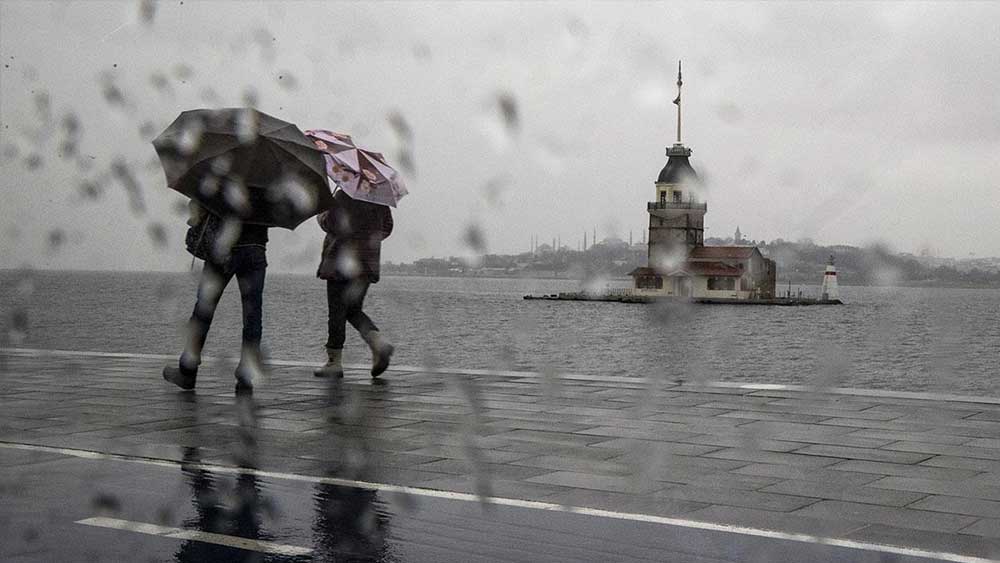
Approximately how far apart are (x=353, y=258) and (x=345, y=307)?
20.6 inches

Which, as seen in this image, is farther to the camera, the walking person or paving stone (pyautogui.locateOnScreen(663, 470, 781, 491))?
the walking person

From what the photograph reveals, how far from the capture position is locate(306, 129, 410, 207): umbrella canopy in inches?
452

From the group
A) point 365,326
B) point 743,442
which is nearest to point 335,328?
point 365,326

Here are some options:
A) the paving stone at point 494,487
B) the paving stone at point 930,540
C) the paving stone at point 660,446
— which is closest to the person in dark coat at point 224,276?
the paving stone at point 660,446

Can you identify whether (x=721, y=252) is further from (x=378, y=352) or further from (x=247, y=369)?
(x=247, y=369)

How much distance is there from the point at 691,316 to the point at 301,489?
125 metres

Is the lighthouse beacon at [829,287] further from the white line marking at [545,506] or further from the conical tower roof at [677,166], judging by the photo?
the white line marking at [545,506]

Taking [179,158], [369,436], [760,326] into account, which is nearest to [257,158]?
[179,158]

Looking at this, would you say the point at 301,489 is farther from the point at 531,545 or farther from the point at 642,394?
the point at 642,394

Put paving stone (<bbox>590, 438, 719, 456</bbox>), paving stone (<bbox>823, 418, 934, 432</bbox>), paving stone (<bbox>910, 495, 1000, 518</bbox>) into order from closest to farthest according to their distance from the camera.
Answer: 1. paving stone (<bbox>910, 495, 1000, 518</bbox>)
2. paving stone (<bbox>590, 438, 719, 456</bbox>)
3. paving stone (<bbox>823, 418, 934, 432</bbox>)

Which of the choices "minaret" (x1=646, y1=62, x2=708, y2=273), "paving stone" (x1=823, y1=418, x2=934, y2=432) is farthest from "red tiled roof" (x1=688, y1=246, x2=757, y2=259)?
"paving stone" (x1=823, y1=418, x2=934, y2=432)

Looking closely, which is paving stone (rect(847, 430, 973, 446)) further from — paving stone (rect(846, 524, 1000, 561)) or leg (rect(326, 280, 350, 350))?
leg (rect(326, 280, 350, 350))

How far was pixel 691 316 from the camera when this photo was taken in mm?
129500

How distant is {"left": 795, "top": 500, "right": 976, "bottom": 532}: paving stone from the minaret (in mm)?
131456
